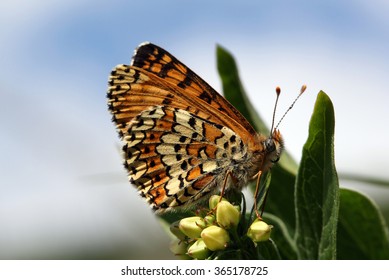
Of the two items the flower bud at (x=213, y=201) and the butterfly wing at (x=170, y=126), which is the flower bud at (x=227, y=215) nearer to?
the flower bud at (x=213, y=201)

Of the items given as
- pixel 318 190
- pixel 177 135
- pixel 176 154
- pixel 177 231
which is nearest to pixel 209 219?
pixel 177 231

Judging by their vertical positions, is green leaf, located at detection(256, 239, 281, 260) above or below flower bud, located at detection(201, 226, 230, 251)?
below

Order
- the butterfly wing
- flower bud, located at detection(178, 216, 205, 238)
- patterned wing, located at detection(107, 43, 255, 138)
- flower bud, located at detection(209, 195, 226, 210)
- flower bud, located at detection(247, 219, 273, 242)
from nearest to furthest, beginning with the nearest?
flower bud, located at detection(247, 219, 273, 242) < flower bud, located at detection(178, 216, 205, 238) < flower bud, located at detection(209, 195, 226, 210) < the butterfly wing < patterned wing, located at detection(107, 43, 255, 138)

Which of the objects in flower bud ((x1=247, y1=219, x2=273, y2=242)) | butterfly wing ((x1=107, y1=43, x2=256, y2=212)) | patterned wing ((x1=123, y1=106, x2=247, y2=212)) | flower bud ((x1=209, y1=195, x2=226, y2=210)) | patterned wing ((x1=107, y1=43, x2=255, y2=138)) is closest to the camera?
flower bud ((x1=247, y1=219, x2=273, y2=242))

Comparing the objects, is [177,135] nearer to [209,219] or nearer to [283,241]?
[209,219]

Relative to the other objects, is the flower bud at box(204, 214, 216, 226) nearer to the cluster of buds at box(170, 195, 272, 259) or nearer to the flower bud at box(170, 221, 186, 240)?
the cluster of buds at box(170, 195, 272, 259)

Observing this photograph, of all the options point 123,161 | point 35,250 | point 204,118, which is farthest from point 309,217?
point 35,250

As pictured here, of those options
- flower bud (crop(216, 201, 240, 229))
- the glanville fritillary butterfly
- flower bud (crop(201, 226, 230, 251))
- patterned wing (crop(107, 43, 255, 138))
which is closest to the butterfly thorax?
the glanville fritillary butterfly
